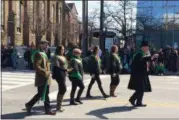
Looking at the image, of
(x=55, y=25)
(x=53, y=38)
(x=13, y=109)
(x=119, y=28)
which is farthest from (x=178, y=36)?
(x=13, y=109)

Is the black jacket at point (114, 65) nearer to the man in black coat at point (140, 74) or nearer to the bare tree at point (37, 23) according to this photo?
the man in black coat at point (140, 74)

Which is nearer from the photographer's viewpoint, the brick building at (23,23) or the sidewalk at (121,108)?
the sidewalk at (121,108)

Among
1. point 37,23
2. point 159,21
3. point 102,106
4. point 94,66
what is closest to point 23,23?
point 37,23

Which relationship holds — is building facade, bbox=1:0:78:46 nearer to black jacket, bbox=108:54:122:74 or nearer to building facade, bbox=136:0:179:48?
building facade, bbox=136:0:179:48

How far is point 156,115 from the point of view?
373 inches

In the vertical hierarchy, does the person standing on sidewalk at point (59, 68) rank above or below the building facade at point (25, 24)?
below

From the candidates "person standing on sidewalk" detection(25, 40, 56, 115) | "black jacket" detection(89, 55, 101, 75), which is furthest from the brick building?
"person standing on sidewalk" detection(25, 40, 56, 115)

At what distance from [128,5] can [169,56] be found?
78.1ft

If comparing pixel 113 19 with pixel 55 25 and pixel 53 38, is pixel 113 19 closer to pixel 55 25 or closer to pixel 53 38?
pixel 55 25

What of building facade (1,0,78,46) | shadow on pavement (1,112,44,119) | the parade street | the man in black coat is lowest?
the parade street

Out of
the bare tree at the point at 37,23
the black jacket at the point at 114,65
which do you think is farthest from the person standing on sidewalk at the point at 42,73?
the bare tree at the point at 37,23

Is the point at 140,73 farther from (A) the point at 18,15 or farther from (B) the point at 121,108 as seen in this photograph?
(A) the point at 18,15

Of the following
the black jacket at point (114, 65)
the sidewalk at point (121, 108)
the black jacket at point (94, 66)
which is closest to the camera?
the sidewalk at point (121, 108)

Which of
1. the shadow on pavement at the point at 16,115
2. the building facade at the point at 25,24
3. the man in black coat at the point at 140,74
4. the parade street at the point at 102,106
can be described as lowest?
the parade street at the point at 102,106
